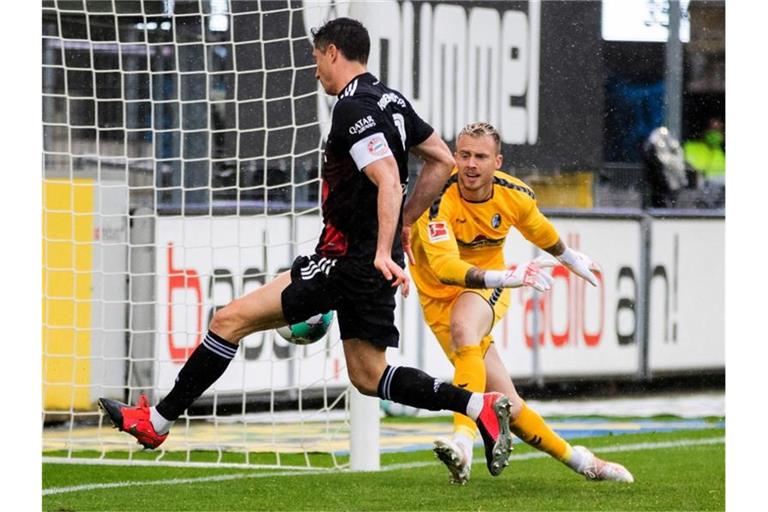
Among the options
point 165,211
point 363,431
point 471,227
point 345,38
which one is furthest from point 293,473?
A: point 165,211

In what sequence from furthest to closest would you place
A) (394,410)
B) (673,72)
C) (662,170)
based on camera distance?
(673,72) → (662,170) → (394,410)

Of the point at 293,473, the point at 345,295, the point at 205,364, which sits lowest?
the point at 293,473

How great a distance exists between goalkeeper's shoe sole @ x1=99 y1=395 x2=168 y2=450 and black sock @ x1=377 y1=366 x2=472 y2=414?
914mm

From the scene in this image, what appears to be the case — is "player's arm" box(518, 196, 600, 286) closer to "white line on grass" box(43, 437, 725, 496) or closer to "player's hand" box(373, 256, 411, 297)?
"player's hand" box(373, 256, 411, 297)

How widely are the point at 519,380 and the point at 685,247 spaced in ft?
6.58

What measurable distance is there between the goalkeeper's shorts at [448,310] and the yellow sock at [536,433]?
1.15 feet

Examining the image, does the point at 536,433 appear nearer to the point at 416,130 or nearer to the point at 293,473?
the point at 293,473

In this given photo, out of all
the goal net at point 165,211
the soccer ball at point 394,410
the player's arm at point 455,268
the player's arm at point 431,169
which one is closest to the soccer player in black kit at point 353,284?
the player's arm at point 431,169

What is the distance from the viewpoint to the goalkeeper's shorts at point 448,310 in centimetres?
661

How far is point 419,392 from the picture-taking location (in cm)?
557

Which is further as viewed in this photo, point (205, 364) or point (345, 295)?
point (205, 364)

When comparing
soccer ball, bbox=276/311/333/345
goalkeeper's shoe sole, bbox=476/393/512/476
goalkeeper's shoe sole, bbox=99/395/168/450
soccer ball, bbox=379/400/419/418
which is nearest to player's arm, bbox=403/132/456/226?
soccer ball, bbox=276/311/333/345

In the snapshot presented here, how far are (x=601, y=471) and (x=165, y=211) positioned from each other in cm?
410

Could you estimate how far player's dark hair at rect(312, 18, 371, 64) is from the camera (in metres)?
5.51
